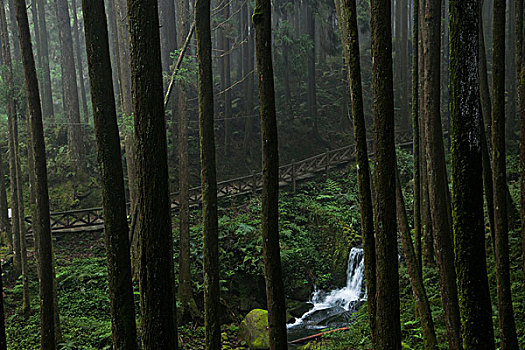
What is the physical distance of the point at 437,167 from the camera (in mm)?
6707

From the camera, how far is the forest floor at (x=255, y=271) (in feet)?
31.2

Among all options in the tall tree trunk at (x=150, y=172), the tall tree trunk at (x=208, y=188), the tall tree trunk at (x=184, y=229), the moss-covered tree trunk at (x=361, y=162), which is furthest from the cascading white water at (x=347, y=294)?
the tall tree trunk at (x=150, y=172)

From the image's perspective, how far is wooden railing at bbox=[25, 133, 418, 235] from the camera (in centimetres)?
1686

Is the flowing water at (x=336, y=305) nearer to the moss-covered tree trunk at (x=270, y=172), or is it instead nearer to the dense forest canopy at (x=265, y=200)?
the dense forest canopy at (x=265, y=200)

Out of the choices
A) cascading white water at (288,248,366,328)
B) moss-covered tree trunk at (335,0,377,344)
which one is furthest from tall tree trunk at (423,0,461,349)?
cascading white water at (288,248,366,328)

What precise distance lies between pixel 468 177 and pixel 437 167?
12.4ft

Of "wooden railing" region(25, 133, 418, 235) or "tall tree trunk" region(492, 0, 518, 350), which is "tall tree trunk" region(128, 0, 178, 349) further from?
"wooden railing" region(25, 133, 418, 235)

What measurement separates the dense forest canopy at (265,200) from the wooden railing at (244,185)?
0.11 meters

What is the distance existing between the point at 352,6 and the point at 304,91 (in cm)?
2437

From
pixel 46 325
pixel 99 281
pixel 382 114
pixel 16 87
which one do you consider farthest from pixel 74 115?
pixel 382 114

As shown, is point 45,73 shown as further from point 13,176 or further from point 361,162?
point 361,162

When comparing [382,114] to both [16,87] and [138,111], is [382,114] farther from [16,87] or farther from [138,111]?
[16,87]

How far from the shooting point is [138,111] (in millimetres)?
4145

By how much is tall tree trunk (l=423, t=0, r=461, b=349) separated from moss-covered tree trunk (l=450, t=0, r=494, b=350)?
2.95 metres
